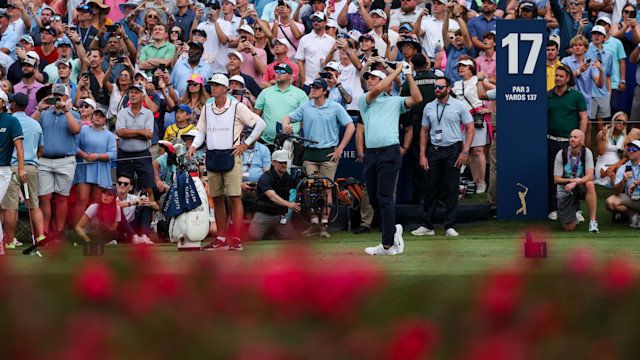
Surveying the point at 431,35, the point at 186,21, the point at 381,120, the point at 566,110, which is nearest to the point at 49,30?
the point at 186,21

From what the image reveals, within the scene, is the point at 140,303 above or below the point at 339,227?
above

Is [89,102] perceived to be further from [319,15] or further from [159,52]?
[319,15]

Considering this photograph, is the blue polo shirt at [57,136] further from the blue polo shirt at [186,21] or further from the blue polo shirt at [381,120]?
the blue polo shirt at [186,21]

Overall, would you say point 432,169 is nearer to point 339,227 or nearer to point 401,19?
point 339,227

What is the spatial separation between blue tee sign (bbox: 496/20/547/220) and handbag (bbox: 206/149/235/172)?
4.71 m

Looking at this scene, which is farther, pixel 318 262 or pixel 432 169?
pixel 432 169

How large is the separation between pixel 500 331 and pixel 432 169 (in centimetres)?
1062

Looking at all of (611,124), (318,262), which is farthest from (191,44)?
(318,262)

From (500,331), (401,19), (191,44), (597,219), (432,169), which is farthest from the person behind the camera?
(401,19)

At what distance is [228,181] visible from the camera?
12.1 m

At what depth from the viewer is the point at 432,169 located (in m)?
14.2

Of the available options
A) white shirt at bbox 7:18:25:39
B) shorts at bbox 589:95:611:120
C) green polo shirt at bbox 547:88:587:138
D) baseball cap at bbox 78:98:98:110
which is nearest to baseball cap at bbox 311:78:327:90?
green polo shirt at bbox 547:88:587:138

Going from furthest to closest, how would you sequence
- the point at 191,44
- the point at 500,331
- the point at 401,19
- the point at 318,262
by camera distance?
the point at 401,19
the point at 191,44
the point at 318,262
the point at 500,331

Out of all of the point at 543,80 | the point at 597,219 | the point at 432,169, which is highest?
the point at 543,80
